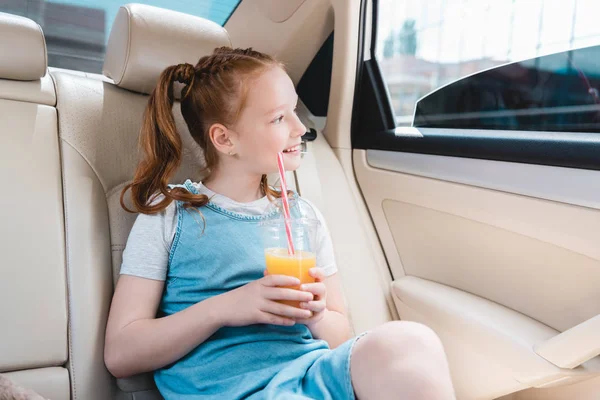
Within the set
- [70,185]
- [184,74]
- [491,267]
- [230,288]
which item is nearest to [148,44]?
[184,74]

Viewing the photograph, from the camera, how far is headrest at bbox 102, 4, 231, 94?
1.44m

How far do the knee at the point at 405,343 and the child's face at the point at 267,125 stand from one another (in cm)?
46

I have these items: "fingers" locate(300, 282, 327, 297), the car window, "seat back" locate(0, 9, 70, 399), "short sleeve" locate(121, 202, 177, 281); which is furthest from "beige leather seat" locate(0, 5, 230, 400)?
the car window

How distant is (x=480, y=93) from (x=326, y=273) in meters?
0.69

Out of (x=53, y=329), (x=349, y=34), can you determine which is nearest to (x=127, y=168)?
(x=53, y=329)

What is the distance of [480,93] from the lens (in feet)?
5.32

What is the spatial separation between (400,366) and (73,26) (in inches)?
67.8

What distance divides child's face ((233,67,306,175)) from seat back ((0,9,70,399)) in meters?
0.44

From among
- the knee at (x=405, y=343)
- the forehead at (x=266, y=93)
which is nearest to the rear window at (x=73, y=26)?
the forehead at (x=266, y=93)

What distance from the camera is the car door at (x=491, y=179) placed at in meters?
1.21

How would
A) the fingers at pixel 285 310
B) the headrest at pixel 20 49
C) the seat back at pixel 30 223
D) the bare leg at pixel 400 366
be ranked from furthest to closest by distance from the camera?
the headrest at pixel 20 49 → the seat back at pixel 30 223 → the fingers at pixel 285 310 → the bare leg at pixel 400 366

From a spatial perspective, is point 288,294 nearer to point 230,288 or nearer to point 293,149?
point 230,288

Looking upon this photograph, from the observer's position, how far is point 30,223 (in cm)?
126

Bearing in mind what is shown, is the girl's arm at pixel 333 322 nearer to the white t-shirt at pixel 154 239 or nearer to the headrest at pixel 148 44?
the white t-shirt at pixel 154 239
